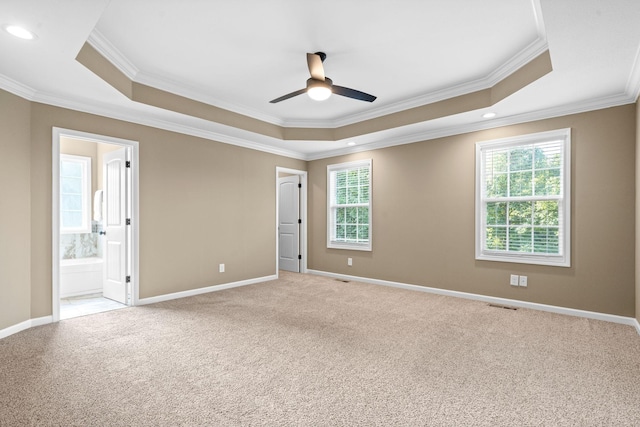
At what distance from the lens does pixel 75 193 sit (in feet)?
18.9

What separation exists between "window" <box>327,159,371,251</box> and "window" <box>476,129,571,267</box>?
1.89m

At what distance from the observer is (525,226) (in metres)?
4.27

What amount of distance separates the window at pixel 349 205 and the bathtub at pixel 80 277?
3881 millimetres

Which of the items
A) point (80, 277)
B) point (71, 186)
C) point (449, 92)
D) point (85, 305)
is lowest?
point (85, 305)

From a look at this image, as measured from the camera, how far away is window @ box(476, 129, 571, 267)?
400cm

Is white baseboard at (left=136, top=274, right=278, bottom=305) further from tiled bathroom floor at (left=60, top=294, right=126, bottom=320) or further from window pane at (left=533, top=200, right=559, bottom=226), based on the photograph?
window pane at (left=533, top=200, right=559, bottom=226)

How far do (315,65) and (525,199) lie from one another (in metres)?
3.13

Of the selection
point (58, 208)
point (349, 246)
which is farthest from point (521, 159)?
point (58, 208)

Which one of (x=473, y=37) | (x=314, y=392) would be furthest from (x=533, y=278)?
(x=314, y=392)

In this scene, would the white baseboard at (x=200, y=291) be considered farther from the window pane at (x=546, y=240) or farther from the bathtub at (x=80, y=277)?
the window pane at (x=546, y=240)

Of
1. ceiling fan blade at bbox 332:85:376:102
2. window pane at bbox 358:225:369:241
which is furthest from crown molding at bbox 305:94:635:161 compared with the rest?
ceiling fan blade at bbox 332:85:376:102

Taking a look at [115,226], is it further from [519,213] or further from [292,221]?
[519,213]

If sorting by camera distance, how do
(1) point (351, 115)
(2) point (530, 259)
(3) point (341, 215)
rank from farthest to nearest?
1. (3) point (341, 215)
2. (1) point (351, 115)
3. (2) point (530, 259)

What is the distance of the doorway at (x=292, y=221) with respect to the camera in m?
6.79
